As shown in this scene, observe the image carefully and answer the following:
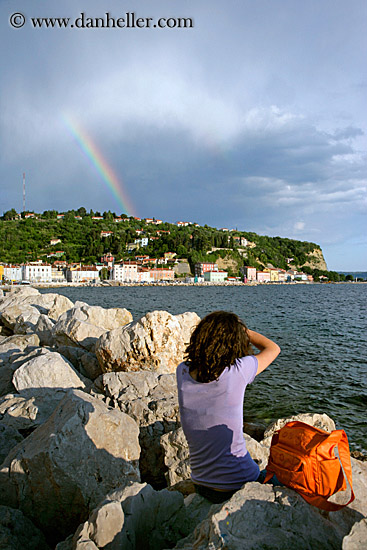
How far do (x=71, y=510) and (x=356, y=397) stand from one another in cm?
806

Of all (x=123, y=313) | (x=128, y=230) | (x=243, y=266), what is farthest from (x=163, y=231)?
(x=123, y=313)

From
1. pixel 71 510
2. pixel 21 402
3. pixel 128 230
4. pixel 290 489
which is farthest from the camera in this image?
pixel 128 230

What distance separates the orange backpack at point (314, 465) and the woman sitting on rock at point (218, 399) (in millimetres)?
375

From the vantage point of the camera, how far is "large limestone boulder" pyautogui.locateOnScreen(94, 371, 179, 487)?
4664 mm

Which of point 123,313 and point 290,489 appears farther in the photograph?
point 123,313

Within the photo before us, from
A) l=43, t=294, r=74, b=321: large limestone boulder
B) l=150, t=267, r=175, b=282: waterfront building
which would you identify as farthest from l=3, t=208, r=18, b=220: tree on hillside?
l=43, t=294, r=74, b=321: large limestone boulder

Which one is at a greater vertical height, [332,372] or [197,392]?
[197,392]

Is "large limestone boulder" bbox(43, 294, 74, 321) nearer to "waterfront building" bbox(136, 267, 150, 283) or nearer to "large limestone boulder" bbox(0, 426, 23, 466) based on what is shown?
"large limestone boulder" bbox(0, 426, 23, 466)

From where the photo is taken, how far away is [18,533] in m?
3.04

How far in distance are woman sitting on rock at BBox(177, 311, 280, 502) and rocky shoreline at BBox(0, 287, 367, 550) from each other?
0.27 m

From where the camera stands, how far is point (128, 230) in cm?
18238

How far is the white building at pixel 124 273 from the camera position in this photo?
131 metres

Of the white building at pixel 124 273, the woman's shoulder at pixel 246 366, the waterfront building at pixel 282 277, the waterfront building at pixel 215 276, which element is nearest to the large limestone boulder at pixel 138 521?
the woman's shoulder at pixel 246 366

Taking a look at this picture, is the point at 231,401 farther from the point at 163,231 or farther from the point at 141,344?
the point at 163,231
